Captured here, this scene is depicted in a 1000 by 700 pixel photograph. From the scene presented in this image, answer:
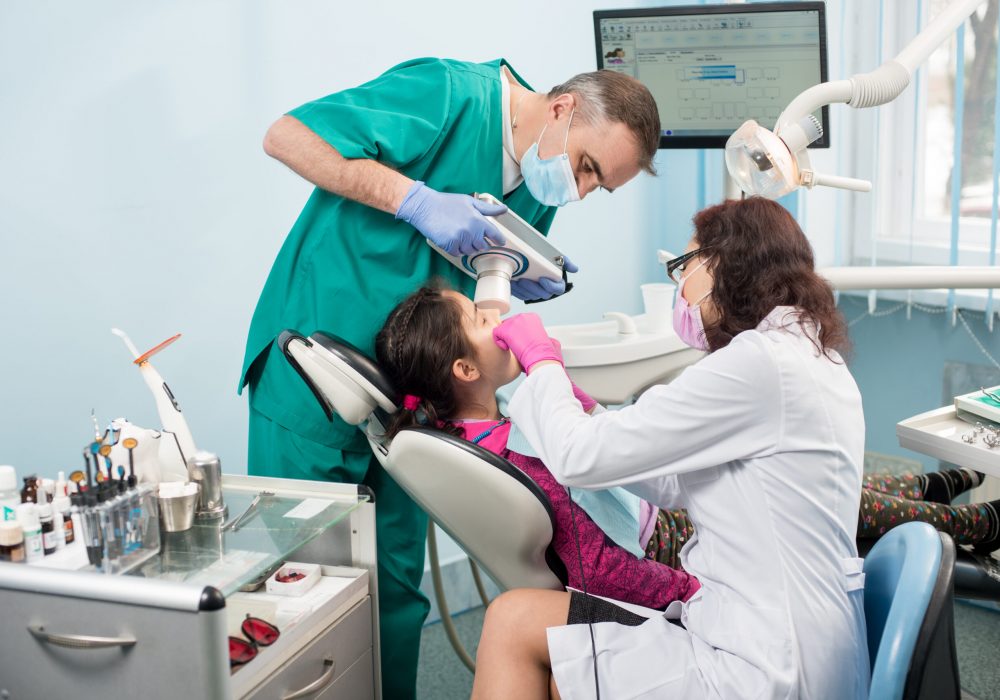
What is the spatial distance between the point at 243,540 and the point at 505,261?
24.6 inches

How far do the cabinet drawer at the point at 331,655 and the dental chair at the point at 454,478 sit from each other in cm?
19

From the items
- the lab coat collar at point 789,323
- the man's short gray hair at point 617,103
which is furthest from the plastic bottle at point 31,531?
the man's short gray hair at point 617,103

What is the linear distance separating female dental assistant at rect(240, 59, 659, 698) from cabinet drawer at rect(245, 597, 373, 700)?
1.03ft

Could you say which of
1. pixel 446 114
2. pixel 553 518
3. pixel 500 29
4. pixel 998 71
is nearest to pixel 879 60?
pixel 998 71

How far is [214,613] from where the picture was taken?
1.05m

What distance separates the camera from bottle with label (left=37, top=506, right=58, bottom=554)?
1.20 metres

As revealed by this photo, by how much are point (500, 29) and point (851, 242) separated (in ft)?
3.93

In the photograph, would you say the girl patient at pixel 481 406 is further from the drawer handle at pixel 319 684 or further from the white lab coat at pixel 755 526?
the drawer handle at pixel 319 684

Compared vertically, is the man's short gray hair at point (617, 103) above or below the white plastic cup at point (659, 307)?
above

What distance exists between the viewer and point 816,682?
1.16m

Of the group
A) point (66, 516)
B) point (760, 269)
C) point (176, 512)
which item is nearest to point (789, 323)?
point (760, 269)

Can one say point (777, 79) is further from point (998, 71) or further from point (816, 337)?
point (816, 337)

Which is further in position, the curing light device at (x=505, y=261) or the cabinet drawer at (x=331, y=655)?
the curing light device at (x=505, y=261)

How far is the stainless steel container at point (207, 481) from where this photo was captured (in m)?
1.35
